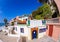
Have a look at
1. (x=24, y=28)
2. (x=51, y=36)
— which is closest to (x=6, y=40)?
(x=24, y=28)

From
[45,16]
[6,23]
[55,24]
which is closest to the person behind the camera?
[55,24]

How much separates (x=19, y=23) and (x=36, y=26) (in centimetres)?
138

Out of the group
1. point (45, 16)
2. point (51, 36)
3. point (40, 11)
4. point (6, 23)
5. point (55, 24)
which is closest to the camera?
point (55, 24)

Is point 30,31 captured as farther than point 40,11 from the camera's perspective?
No

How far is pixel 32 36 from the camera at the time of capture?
6.21 metres

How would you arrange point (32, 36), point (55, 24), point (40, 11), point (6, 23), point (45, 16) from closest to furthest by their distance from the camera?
point (55, 24) → point (32, 36) → point (45, 16) → point (40, 11) → point (6, 23)

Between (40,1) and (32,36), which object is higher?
(40,1)

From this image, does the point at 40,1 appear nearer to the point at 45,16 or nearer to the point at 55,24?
the point at 45,16

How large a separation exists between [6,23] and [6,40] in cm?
510

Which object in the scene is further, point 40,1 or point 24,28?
point 40,1

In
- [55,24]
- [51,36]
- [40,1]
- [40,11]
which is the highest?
[40,1]

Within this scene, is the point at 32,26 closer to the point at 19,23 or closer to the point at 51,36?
the point at 19,23

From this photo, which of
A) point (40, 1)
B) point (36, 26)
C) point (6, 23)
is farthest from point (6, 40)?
point (40, 1)

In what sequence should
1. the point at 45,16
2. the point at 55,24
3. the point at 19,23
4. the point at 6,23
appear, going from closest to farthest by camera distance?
the point at 55,24
the point at 19,23
the point at 45,16
the point at 6,23
